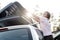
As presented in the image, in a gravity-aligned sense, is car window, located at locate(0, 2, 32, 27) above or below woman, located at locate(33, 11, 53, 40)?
above

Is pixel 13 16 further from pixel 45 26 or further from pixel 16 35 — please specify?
pixel 16 35

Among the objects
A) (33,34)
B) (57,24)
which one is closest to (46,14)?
(33,34)

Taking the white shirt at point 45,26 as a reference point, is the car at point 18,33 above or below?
above

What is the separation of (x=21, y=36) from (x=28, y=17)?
2.99 metres

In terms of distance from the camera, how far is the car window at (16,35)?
21.6ft

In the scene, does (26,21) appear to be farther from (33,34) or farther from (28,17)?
(33,34)

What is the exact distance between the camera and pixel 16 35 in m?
6.68

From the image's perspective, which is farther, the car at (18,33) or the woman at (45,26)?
the woman at (45,26)

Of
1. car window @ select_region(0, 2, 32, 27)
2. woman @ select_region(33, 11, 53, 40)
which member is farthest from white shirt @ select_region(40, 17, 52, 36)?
car window @ select_region(0, 2, 32, 27)

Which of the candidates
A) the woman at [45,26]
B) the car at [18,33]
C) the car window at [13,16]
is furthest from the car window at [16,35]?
the woman at [45,26]

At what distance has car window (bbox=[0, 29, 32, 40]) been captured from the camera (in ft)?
21.6

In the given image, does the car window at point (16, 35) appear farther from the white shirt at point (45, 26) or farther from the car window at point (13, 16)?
the white shirt at point (45, 26)

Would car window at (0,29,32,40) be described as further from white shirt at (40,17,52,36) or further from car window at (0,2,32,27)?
white shirt at (40,17,52,36)

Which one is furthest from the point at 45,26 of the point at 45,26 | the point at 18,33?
the point at 18,33
